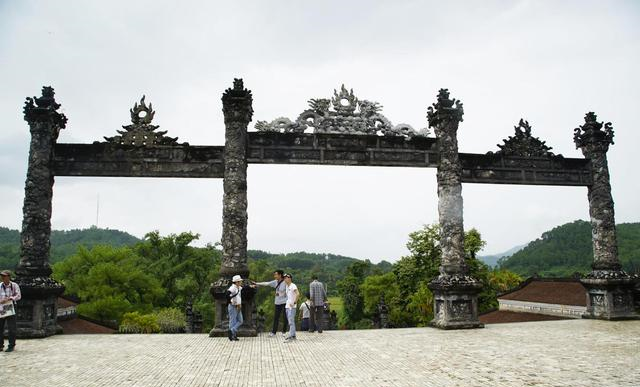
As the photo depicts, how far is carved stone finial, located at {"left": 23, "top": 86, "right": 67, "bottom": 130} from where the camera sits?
11844 mm

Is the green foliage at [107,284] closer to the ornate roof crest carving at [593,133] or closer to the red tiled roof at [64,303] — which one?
the red tiled roof at [64,303]

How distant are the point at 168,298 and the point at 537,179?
1495 inches

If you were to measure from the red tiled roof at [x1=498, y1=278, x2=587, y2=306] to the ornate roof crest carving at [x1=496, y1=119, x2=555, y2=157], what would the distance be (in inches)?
420

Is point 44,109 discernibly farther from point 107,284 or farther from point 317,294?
point 107,284

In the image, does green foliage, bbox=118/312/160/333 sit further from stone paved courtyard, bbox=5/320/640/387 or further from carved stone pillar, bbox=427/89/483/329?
carved stone pillar, bbox=427/89/483/329

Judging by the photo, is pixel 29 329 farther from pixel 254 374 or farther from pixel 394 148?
pixel 394 148

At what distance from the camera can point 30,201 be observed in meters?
11.6

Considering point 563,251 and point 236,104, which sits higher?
point 236,104

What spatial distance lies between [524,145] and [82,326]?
829 inches

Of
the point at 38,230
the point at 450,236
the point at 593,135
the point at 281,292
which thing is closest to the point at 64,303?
the point at 38,230

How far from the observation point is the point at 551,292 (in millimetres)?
24281

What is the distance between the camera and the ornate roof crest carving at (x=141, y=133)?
40.4ft

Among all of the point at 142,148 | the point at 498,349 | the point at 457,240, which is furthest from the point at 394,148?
the point at 142,148

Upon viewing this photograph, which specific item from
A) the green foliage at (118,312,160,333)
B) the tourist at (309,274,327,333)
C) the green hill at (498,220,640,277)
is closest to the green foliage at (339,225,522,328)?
the green foliage at (118,312,160,333)
